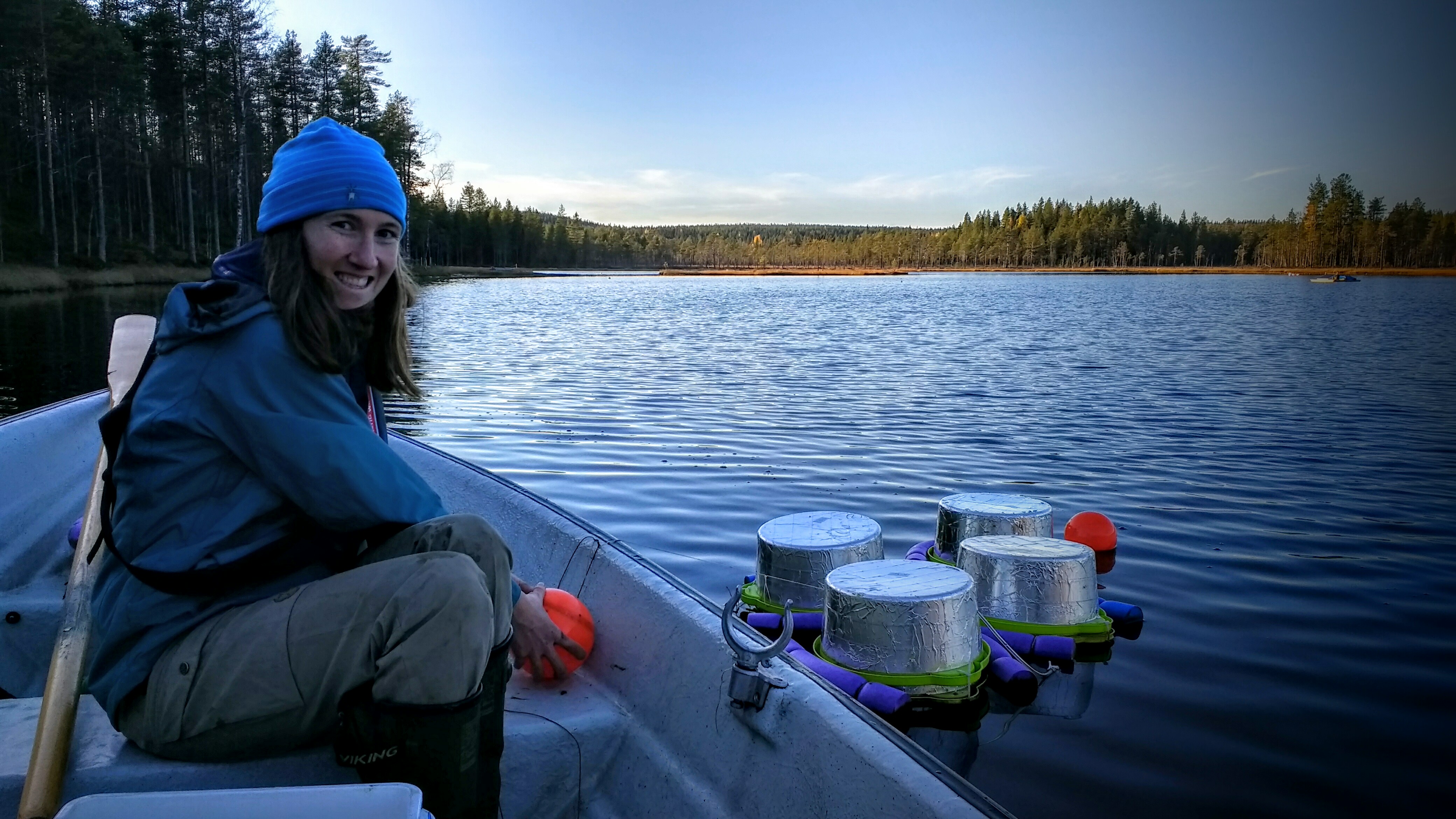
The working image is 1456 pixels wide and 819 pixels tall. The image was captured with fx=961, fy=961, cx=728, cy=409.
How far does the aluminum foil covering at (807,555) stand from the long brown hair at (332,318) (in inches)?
89.7

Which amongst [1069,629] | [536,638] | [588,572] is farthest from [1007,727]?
[536,638]

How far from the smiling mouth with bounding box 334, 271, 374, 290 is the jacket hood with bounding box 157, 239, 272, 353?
186 millimetres

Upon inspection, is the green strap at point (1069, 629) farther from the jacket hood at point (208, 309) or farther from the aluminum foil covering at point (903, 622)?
the jacket hood at point (208, 309)

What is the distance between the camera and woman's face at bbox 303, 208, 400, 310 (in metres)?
2.18

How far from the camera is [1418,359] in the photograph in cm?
1914

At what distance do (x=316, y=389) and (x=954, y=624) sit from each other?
258 cm

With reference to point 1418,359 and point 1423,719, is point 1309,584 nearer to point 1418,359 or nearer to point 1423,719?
point 1423,719

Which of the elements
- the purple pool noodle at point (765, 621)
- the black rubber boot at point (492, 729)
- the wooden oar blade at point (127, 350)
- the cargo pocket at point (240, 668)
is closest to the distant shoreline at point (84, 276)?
the wooden oar blade at point (127, 350)

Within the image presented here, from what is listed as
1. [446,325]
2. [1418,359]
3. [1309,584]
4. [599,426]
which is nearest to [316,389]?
[1309,584]

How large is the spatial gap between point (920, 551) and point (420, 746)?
401 cm

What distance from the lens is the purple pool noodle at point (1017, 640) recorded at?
172 inches

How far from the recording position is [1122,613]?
4.95 metres

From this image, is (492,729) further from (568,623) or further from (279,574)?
(568,623)

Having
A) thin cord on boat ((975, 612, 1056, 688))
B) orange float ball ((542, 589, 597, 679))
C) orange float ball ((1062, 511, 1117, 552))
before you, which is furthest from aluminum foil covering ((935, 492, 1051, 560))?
orange float ball ((542, 589, 597, 679))
